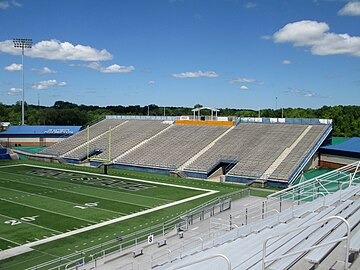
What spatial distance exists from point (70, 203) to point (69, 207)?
90 centimetres

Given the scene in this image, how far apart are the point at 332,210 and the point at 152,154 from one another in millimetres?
28378

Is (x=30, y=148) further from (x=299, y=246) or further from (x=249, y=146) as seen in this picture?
(x=299, y=246)

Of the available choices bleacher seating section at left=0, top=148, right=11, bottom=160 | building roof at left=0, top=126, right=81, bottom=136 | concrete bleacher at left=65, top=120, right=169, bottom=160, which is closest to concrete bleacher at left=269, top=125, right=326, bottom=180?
concrete bleacher at left=65, top=120, right=169, bottom=160

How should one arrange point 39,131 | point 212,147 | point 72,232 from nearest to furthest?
point 72,232 → point 212,147 → point 39,131

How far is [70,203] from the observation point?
2206 centimetres

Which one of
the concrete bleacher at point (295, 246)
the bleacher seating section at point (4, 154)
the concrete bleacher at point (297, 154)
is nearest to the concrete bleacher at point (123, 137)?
the bleacher seating section at point (4, 154)

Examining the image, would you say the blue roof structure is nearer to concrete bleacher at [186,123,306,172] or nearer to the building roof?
concrete bleacher at [186,123,306,172]

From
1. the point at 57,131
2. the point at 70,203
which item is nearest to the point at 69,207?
the point at 70,203

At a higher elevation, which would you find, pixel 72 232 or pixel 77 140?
pixel 77 140

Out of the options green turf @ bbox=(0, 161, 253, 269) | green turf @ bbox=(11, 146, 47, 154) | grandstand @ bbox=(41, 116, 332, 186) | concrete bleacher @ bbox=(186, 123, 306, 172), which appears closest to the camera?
green turf @ bbox=(0, 161, 253, 269)

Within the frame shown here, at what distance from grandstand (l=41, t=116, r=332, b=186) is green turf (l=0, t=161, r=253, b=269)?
271 centimetres

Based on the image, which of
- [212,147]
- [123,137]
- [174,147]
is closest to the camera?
[212,147]

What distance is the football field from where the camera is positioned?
659 inches

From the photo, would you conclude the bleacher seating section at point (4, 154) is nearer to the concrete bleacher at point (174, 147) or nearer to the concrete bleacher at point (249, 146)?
the concrete bleacher at point (174, 147)
